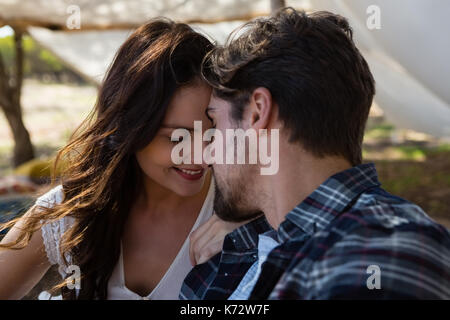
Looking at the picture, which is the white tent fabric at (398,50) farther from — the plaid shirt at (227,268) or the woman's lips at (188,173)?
the plaid shirt at (227,268)

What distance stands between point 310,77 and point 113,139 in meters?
0.68

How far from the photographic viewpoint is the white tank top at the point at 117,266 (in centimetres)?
166

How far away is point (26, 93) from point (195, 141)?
9.66 metres

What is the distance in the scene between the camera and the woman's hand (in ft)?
4.81

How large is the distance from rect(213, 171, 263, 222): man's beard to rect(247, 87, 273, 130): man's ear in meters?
0.16

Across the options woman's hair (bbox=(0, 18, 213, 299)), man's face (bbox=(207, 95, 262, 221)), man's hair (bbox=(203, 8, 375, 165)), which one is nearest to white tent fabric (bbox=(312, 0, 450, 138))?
woman's hair (bbox=(0, 18, 213, 299))

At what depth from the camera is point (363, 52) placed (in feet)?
12.3

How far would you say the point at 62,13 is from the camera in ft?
13.8

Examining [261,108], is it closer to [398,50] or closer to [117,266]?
[117,266]

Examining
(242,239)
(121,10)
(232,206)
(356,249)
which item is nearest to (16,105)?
(121,10)

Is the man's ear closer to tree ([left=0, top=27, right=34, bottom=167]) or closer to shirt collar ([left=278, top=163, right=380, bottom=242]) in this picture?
shirt collar ([left=278, top=163, right=380, bottom=242])

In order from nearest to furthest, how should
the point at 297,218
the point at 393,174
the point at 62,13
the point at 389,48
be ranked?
the point at 297,218 < the point at 389,48 < the point at 62,13 < the point at 393,174

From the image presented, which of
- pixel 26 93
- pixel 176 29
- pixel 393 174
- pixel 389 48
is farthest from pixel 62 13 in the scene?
pixel 26 93
